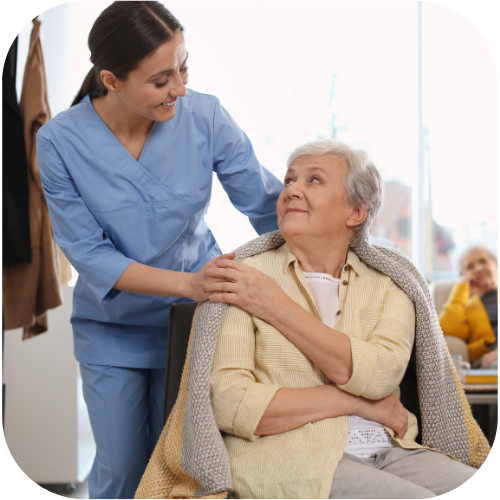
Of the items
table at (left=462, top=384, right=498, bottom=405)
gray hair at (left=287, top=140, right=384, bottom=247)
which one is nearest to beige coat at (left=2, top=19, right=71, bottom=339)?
gray hair at (left=287, top=140, right=384, bottom=247)

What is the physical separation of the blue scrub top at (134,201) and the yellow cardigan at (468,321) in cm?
225

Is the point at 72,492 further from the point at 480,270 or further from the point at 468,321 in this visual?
the point at 480,270

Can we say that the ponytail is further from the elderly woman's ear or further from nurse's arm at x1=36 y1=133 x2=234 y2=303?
the elderly woman's ear

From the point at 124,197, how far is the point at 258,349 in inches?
20.6

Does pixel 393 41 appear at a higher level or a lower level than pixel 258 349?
higher

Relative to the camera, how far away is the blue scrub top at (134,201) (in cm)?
133

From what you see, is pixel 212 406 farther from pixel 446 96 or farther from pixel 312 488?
pixel 446 96

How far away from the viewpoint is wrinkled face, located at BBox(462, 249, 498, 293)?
3.45 meters

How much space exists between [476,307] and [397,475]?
2.51m

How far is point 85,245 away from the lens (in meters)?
1.32

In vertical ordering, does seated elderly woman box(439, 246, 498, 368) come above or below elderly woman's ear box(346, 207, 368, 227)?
below

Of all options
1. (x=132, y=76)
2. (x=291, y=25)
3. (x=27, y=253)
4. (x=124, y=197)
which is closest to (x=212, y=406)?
(x=124, y=197)

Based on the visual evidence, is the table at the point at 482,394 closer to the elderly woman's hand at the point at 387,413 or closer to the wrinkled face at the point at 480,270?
the elderly woman's hand at the point at 387,413

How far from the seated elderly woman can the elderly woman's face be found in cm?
231
